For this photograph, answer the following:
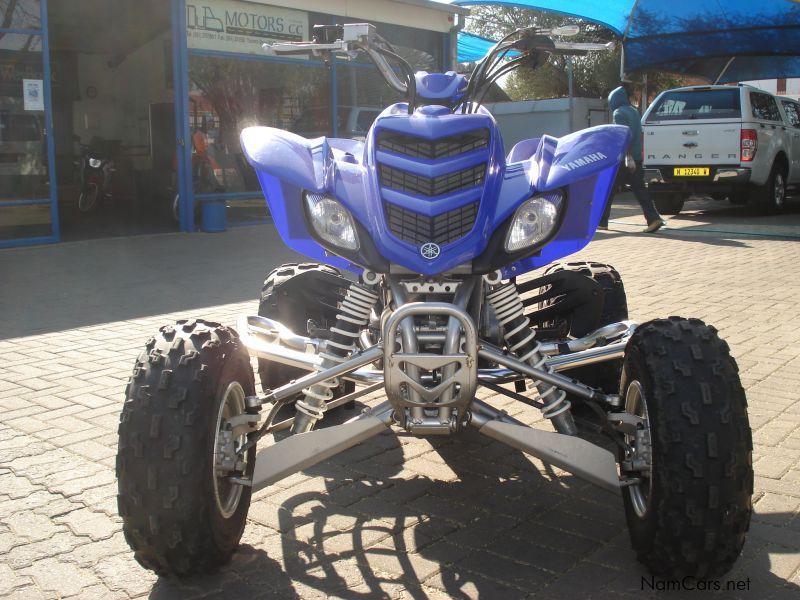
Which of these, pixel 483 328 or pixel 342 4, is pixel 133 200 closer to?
pixel 342 4

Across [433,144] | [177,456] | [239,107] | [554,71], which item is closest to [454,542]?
[177,456]

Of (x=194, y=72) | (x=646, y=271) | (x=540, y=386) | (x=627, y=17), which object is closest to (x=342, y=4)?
(x=194, y=72)

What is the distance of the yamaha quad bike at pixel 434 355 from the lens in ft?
9.23

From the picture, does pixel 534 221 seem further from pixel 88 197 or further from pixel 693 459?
pixel 88 197

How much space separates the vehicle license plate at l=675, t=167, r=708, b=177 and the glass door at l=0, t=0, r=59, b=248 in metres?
9.68

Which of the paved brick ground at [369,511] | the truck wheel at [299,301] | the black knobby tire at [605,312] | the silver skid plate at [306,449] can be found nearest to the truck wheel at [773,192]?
the paved brick ground at [369,511]

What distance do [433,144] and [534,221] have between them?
45 centimetres

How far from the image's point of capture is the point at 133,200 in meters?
19.2

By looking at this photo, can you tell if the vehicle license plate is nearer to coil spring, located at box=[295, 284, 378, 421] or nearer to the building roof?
the building roof

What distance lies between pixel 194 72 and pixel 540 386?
38.3 ft

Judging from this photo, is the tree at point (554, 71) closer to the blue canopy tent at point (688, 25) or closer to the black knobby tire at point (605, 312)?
the blue canopy tent at point (688, 25)

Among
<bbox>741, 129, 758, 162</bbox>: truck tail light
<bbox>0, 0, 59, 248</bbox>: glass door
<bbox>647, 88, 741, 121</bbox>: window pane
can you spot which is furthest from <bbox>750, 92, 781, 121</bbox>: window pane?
<bbox>0, 0, 59, 248</bbox>: glass door

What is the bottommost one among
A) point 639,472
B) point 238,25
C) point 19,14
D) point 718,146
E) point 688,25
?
point 639,472

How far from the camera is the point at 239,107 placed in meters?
14.9
